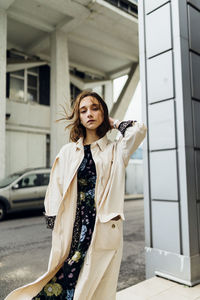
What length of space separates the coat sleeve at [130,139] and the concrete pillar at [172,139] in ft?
4.38

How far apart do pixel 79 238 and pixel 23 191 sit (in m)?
6.04

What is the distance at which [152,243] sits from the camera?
3.04m

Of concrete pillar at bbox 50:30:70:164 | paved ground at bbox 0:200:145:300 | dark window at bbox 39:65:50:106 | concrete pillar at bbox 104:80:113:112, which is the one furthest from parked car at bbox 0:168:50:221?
concrete pillar at bbox 104:80:113:112

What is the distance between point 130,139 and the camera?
1.60 metres

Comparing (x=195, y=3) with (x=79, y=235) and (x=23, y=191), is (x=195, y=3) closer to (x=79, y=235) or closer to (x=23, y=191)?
(x=79, y=235)

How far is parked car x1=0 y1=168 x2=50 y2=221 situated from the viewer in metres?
6.70

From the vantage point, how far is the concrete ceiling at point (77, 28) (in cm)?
852

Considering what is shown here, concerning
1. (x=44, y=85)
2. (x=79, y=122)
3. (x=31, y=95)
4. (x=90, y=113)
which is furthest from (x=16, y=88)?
(x=90, y=113)

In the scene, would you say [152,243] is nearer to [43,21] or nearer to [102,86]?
[43,21]

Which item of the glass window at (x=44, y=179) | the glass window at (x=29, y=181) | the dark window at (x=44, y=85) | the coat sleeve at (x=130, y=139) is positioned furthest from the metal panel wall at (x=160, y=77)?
the dark window at (x=44, y=85)

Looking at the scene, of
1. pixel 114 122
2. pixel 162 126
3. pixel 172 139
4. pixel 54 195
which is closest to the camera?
pixel 54 195

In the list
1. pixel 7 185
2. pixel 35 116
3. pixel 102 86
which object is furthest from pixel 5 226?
pixel 102 86

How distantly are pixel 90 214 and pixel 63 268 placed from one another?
368mm

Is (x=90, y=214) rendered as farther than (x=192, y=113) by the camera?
No
